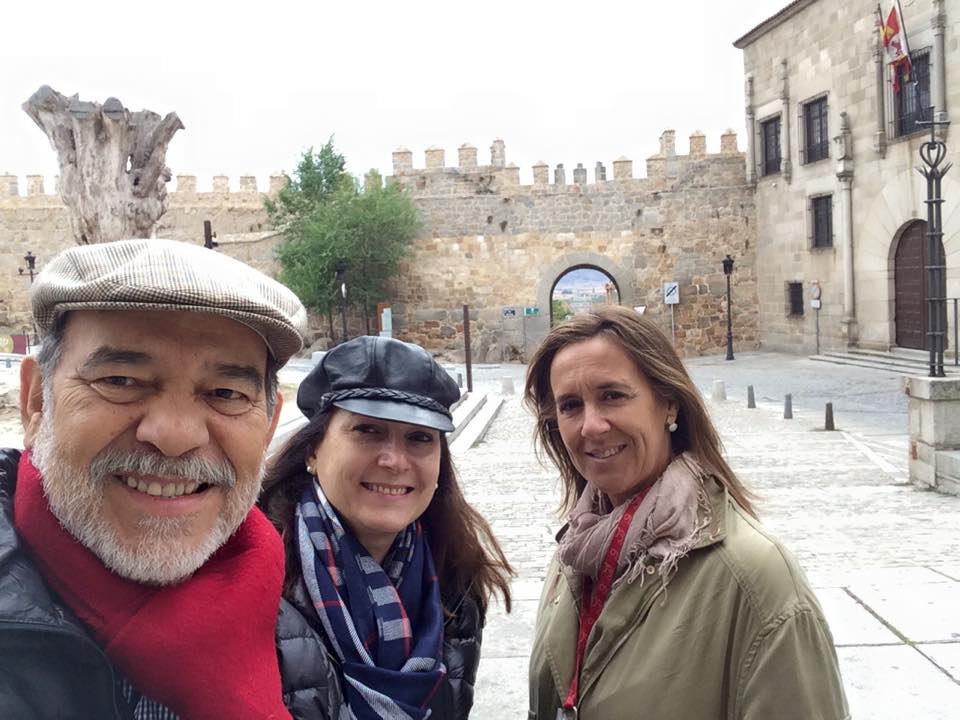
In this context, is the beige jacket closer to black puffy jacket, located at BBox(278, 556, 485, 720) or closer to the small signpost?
black puffy jacket, located at BBox(278, 556, 485, 720)

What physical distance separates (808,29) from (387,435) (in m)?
22.5

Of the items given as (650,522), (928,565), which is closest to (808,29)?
(928,565)

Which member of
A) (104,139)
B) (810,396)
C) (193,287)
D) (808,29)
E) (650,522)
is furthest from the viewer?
(808,29)

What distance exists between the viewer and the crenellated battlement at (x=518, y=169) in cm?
2389

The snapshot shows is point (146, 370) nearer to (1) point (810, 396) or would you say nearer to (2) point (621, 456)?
(2) point (621, 456)

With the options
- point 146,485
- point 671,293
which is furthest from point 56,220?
point 146,485

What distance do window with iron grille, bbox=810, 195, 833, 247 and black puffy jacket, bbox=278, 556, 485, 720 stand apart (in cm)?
2118

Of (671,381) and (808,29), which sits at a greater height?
(808,29)

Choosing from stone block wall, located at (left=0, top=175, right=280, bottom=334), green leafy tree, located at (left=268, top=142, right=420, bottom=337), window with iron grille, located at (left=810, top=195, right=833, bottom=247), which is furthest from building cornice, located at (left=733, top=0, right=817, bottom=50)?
stone block wall, located at (left=0, top=175, right=280, bottom=334)

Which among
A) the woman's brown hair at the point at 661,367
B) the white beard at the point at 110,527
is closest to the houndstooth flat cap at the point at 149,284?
the white beard at the point at 110,527

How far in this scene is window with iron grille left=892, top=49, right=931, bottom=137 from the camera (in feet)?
56.8

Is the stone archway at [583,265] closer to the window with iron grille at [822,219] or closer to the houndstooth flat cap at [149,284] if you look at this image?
the window with iron grille at [822,219]

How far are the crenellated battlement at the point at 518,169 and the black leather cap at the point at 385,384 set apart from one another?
22.6 metres

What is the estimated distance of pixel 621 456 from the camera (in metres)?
1.99
